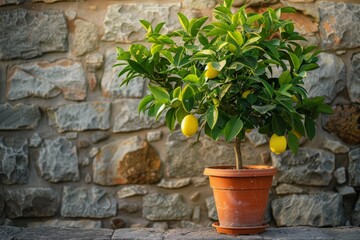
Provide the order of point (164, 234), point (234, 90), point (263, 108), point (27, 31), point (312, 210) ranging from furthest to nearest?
point (27, 31) < point (312, 210) < point (164, 234) < point (234, 90) < point (263, 108)

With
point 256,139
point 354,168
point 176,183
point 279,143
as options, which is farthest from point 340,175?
point 176,183

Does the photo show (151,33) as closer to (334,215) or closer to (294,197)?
(294,197)

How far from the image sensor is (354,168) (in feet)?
9.00

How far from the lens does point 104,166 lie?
9.05ft

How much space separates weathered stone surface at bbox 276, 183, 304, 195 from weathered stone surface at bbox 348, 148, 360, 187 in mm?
244

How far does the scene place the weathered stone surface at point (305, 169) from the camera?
2.72 meters

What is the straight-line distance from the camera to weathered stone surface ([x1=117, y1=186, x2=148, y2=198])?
9.01 ft

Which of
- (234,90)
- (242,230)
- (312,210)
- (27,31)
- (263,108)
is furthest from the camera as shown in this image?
(27,31)

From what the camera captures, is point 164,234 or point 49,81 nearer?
point 164,234

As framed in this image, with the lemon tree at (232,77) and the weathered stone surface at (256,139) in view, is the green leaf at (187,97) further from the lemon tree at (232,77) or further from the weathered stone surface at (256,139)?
the weathered stone surface at (256,139)

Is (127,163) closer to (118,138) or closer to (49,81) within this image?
(118,138)

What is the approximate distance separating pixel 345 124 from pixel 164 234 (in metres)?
0.99

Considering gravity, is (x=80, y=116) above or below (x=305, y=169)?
above

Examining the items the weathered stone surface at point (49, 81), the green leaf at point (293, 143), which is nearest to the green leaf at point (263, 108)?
the green leaf at point (293, 143)
